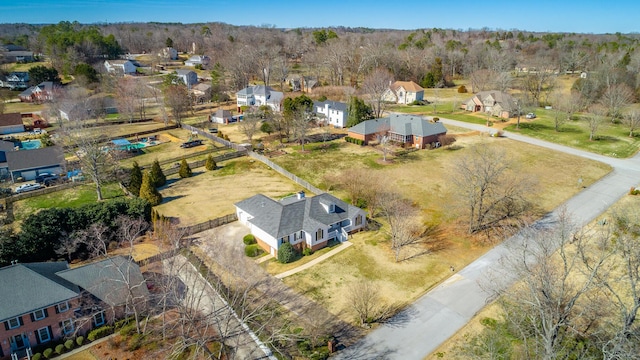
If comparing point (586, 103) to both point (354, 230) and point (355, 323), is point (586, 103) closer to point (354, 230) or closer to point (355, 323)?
point (354, 230)

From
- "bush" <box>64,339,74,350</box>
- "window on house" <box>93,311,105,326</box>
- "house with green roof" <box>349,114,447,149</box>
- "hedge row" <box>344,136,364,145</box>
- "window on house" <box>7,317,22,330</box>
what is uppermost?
"house with green roof" <box>349,114,447,149</box>

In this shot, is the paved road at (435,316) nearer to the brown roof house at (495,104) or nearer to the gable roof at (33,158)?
the brown roof house at (495,104)

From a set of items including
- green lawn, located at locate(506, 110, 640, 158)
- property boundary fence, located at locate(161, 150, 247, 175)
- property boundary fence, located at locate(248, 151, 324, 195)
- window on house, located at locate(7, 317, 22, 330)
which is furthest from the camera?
green lawn, located at locate(506, 110, 640, 158)

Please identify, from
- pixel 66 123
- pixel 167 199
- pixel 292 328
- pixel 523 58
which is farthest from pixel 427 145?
pixel 523 58

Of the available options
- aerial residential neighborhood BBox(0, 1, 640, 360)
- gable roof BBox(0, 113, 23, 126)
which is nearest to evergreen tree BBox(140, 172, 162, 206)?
aerial residential neighborhood BBox(0, 1, 640, 360)

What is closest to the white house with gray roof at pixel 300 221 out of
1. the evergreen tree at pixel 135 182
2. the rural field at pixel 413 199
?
the rural field at pixel 413 199

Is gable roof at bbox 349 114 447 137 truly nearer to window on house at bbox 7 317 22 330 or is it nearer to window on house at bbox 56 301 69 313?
window on house at bbox 56 301 69 313
